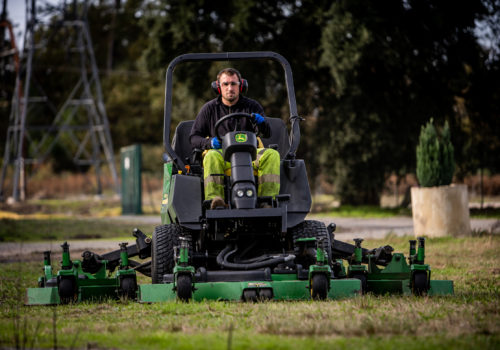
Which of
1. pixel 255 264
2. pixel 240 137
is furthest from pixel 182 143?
pixel 255 264

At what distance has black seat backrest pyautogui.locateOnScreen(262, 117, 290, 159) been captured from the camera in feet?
27.0

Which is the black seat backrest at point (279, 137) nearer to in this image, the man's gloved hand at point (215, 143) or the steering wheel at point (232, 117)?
the steering wheel at point (232, 117)

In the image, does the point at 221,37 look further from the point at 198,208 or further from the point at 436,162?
the point at 198,208

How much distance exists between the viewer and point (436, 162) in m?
14.2

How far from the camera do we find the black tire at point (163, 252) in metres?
7.08

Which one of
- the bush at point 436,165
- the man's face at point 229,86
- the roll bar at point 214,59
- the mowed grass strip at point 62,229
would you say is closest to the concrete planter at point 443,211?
the bush at point 436,165

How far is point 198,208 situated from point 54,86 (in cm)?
4141

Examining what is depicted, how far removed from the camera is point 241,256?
7.17 m

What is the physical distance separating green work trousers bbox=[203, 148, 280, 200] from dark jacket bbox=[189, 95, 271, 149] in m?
0.63

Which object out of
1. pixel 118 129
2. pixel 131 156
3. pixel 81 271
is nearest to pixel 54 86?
pixel 118 129

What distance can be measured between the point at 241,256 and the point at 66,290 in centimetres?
160

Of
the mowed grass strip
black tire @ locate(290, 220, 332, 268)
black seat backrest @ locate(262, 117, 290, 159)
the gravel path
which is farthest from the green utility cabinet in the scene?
black tire @ locate(290, 220, 332, 268)

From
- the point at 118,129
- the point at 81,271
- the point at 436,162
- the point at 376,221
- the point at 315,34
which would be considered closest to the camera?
the point at 81,271

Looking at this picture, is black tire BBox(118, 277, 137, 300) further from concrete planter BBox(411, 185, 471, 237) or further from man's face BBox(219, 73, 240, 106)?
concrete planter BBox(411, 185, 471, 237)
